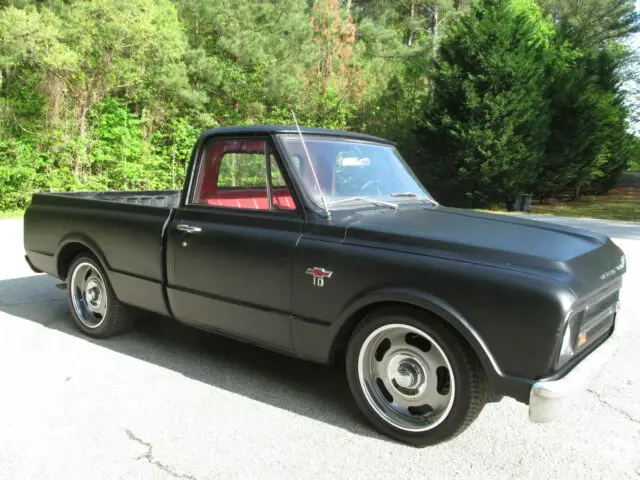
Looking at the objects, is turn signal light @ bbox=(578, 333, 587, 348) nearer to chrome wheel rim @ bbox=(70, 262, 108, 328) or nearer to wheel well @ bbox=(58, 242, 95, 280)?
chrome wheel rim @ bbox=(70, 262, 108, 328)

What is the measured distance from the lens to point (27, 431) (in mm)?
3004

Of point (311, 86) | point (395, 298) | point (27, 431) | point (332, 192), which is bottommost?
point (27, 431)

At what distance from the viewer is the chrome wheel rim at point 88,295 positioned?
4.61 m

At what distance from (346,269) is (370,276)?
16 centimetres

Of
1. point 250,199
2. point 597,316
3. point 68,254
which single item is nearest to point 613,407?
point 597,316

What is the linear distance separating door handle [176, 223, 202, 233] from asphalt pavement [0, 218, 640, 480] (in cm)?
106

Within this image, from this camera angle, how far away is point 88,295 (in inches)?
186

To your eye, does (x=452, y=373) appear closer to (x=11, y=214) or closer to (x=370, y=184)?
(x=370, y=184)

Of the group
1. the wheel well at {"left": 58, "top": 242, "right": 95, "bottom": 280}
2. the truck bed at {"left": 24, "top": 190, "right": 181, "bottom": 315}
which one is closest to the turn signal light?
the truck bed at {"left": 24, "top": 190, "right": 181, "bottom": 315}

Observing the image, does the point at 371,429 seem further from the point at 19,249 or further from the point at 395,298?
the point at 19,249

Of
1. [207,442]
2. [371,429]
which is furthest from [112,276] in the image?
[371,429]

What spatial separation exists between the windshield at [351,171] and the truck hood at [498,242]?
0.22 metres

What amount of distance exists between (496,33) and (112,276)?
21418 millimetres

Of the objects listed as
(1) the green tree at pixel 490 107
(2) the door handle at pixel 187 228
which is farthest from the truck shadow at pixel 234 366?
(1) the green tree at pixel 490 107
